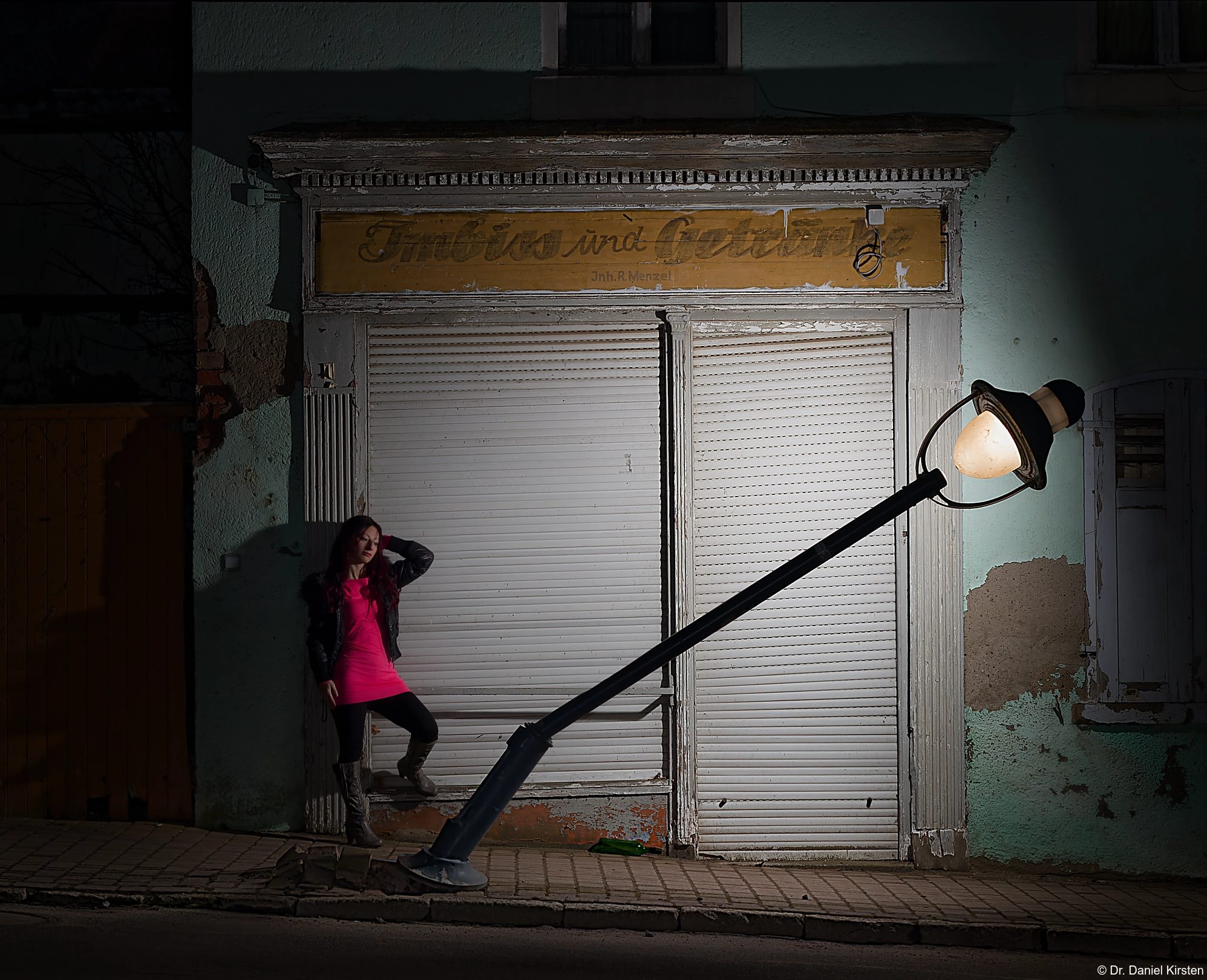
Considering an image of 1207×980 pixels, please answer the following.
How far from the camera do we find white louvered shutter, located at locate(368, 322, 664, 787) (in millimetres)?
6047

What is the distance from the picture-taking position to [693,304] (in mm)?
6020

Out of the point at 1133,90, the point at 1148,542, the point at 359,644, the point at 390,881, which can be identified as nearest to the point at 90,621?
the point at 359,644

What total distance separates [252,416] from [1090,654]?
561 centimetres

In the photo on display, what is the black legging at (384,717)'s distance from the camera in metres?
5.57

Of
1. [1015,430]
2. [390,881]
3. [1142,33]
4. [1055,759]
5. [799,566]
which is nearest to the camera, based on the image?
[1015,430]

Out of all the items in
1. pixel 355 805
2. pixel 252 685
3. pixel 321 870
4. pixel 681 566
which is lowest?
pixel 321 870

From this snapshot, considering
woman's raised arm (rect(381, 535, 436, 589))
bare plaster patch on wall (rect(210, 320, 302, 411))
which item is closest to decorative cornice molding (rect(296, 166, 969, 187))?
bare plaster patch on wall (rect(210, 320, 302, 411))

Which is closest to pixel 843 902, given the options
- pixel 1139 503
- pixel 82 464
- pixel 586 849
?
pixel 586 849

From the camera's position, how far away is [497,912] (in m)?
4.74

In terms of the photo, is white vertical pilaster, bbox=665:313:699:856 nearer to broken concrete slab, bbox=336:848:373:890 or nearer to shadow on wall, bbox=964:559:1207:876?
shadow on wall, bbox=964:559:1207:876

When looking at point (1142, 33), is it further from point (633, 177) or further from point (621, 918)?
point (621, 918)

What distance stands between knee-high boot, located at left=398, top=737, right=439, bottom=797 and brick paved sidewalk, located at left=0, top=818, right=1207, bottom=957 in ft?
1.18

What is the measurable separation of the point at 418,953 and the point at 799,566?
2.53 m

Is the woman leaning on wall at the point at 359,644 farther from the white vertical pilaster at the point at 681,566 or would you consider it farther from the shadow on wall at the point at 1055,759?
the shadow on wall at the point at 1055,759
